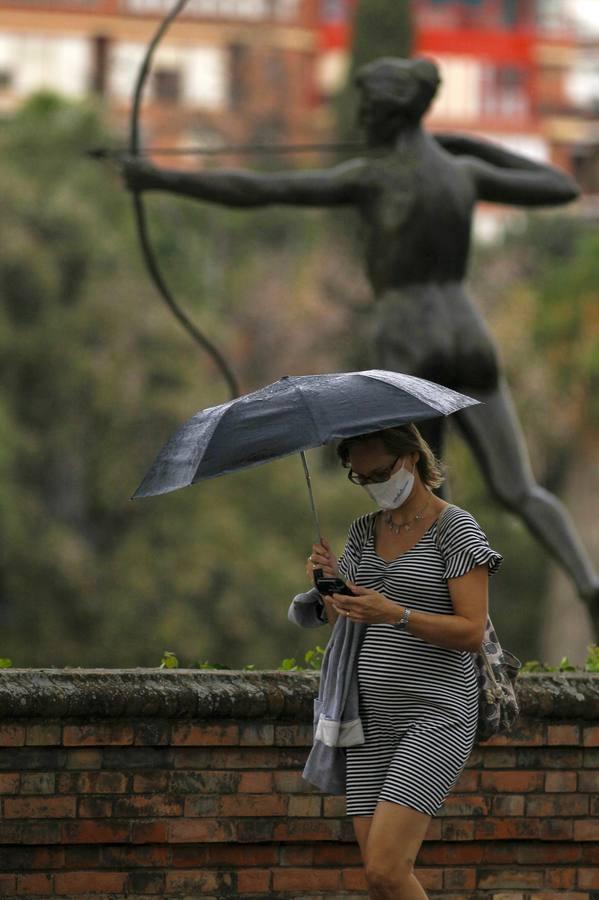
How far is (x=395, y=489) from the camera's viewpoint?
6535mm

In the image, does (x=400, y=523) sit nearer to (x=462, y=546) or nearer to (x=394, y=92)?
(x=462, y=546)

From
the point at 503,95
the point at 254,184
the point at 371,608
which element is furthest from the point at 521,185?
the point at 503,95

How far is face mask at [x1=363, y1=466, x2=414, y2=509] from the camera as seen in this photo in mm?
6535

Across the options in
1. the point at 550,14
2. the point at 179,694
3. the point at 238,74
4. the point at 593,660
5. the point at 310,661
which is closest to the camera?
the point at 179,694

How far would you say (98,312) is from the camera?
40.5 m

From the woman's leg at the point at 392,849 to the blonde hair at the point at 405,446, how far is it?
0.86m

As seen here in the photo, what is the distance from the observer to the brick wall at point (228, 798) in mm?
7859

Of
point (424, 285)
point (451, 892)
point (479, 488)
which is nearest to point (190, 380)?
point (479, 488)

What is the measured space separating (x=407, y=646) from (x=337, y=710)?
25 centimetres

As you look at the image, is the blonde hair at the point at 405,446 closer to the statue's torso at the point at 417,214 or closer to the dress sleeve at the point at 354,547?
the dress sleeve at the point at 354,547

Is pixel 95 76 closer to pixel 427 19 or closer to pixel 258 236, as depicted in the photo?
pixel 427 19

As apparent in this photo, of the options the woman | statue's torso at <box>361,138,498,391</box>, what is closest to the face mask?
the woman

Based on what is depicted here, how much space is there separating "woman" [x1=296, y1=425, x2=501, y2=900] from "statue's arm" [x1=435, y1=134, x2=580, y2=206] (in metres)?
4.82

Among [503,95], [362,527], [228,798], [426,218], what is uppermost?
[426,218]
